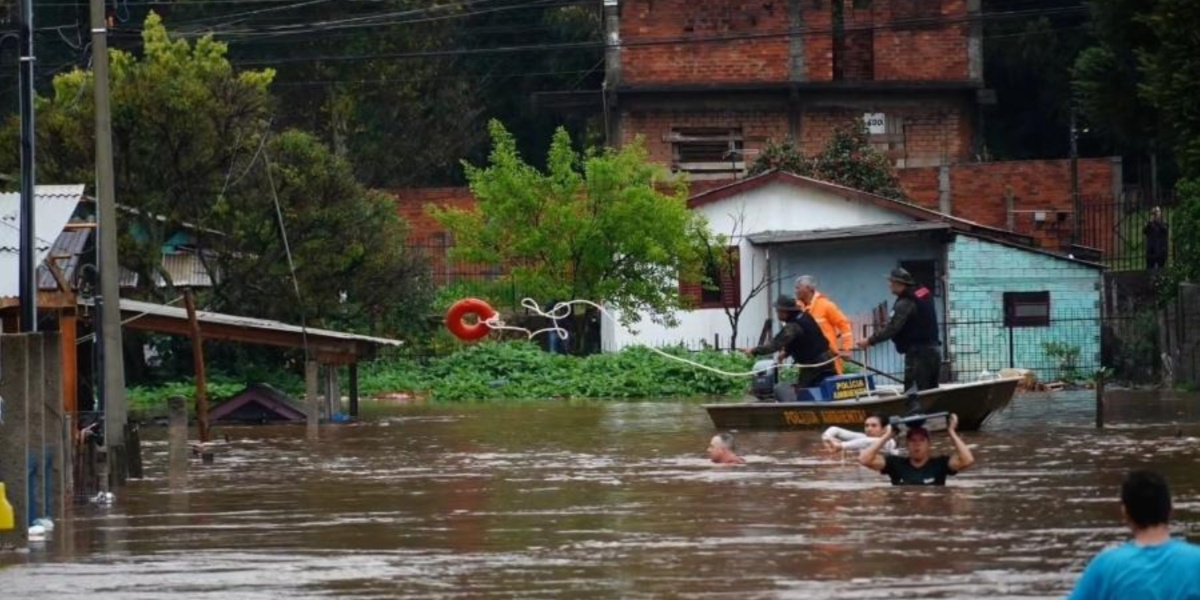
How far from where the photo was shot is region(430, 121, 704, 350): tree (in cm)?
4712

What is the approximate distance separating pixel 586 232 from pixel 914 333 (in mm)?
20237

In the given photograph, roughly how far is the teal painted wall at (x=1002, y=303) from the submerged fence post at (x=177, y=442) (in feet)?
73.2

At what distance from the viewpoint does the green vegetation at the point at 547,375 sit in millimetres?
42875

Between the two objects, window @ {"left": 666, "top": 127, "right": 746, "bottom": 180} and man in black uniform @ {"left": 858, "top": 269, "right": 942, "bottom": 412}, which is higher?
window @ {"left": 666, "top": 127, "right": 746, "bottom": 180}

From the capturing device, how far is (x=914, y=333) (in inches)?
→ 1081

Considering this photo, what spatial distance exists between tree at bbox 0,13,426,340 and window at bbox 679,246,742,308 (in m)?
9.52

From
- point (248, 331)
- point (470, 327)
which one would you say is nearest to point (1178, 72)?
point (470, 327)

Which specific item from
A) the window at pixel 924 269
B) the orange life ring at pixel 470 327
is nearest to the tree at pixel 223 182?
the orange life ring at pixel 470 327

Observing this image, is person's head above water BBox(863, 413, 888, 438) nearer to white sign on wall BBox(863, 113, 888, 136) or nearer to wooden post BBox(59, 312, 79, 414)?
wooden post BBox(59, 312, 79, 414)

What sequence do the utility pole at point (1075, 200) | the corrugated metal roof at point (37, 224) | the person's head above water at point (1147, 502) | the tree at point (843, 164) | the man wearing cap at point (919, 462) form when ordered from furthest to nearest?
the tree at point (843, 164)
the utility pole at point (1075, 200)
the corrugated metal roof at point (37, 224)
the man wearing cap at point (919, 462)
the person's head above water at point (1147, 502)

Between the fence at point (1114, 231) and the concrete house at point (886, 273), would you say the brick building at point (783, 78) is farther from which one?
the concrete house at point (886, 273)

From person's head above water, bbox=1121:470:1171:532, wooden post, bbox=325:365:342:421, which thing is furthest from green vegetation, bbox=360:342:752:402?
person's head above water, bbox=1121:470:1171:532

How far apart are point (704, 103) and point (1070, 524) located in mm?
42303

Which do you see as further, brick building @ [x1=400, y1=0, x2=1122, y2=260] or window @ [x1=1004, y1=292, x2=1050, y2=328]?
brick building @ [x1=400, y1=0, x2=1122, y2=260]
